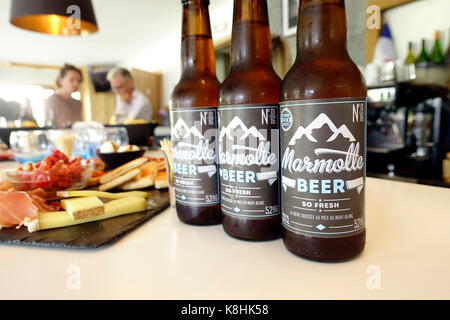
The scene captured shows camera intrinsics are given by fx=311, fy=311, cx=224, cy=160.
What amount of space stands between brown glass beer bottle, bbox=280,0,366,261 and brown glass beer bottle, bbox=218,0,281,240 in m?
0.04

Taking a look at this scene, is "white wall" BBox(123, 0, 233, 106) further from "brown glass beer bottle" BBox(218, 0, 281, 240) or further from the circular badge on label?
the circular badge on label

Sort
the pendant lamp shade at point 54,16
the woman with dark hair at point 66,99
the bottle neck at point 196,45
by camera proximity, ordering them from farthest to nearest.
Answer: 1. the woman with dark hair at point 66,99
2. the pendant lamp shade at point 54,16
3. the bottle neck at point 196,45

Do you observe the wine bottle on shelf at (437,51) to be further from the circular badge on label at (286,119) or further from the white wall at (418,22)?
the circular badge on label at (286,119)

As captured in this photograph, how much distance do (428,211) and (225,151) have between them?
0.45 meters

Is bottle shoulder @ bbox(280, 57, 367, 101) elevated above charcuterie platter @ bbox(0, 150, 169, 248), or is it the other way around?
bottle shoulder @ bbox(280, 57, 367, 101)

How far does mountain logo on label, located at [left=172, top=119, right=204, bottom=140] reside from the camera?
21.6 inches

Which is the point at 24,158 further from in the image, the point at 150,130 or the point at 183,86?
the point at 183,86

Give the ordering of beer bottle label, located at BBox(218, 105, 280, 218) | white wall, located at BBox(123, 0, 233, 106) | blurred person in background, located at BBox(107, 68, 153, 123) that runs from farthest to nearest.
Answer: white wall, located at BBox(123, 0, 233, 106), blurred person in background, located at BBox(107, 68, 153, 123), beer bottle label, located at BBox(218, 105, 280, 218)

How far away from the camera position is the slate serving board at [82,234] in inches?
19.3

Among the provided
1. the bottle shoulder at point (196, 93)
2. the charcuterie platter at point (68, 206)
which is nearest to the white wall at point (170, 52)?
the charcuterie platter at point (68, 206)

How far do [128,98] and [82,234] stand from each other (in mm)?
3736

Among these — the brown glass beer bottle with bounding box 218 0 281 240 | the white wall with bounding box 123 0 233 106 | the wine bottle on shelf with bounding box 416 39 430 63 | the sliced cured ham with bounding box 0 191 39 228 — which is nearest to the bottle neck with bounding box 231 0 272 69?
the brown glass beer bottle with bounding box 218 0 281 240

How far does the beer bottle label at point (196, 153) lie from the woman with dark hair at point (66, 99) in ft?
11.1
